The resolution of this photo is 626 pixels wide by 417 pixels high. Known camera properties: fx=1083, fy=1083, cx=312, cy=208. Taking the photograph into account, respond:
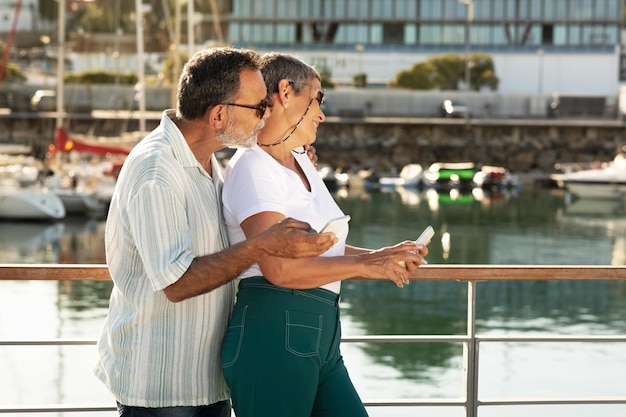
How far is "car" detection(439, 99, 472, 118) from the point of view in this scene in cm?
6306

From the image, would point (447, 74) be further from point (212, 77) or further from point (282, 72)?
point (212, 77)

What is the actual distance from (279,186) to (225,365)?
1.36ft

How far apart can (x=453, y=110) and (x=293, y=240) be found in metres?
62.0

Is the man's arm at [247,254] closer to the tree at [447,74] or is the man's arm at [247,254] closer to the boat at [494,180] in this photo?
the boat at [494,180]

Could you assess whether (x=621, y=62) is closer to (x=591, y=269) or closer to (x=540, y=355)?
(x=540, y=355)

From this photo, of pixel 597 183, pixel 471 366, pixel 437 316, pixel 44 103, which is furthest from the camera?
pixel 44 103

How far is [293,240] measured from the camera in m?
2.17

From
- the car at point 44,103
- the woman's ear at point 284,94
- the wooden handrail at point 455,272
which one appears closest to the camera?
the woman's ear at point 284,94

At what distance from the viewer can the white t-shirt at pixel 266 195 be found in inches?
93.4

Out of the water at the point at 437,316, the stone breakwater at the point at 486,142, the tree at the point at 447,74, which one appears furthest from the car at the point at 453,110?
the water at the point at 437,316

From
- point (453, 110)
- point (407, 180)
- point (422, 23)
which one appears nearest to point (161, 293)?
point (407, 180)

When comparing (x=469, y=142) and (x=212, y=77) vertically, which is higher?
(x=212, y=77)

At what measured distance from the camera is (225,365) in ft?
7.85

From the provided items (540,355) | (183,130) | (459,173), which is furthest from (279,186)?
(459,173)
